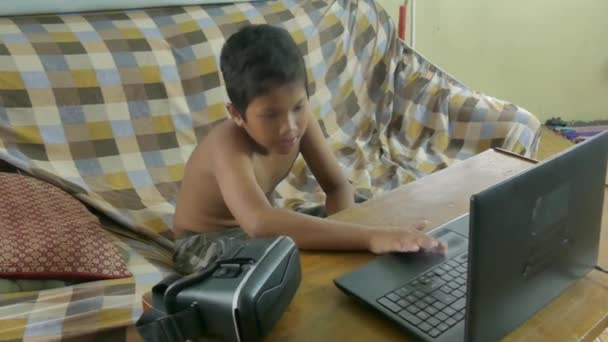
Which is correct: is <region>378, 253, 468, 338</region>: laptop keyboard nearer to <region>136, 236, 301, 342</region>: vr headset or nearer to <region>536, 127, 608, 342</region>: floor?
<region>136, 236, 301, 342</region>: vr headset

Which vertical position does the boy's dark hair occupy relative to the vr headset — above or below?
above

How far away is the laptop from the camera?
2.13 feet

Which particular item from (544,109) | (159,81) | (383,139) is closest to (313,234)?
(159,81)

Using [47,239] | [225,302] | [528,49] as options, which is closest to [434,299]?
[225,302]

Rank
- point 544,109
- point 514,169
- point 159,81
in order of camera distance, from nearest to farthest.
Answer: point 514,169 → point 159,81 → point 544,109

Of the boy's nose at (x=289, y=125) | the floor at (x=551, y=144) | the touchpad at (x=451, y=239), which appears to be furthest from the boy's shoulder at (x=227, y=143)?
the floor at (x=551, y=144)

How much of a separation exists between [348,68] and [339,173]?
84cm

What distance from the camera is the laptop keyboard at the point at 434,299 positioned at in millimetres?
785

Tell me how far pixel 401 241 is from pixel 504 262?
11.6 inches

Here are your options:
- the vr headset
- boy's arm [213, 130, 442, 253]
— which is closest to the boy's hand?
boy's arm [213, 130, 442, 253]

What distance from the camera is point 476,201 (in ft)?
2.01

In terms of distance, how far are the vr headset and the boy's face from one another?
1.36 ft

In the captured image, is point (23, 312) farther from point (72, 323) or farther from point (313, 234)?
point (313, 234)

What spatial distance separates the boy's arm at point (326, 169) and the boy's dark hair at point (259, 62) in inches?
11.3
